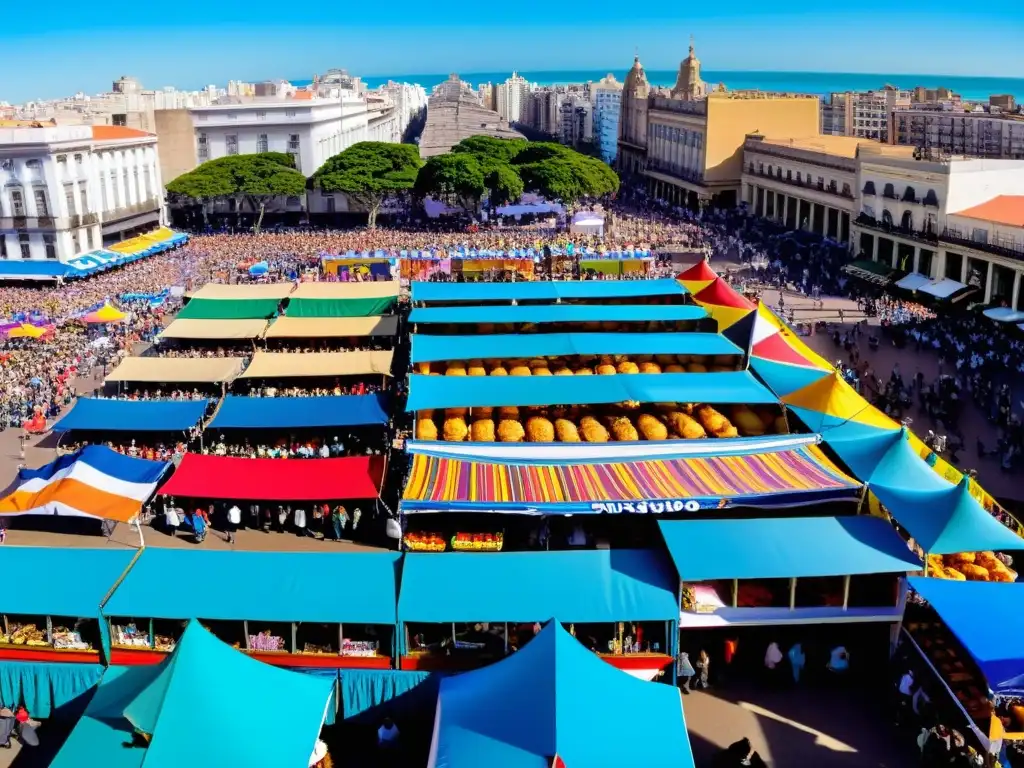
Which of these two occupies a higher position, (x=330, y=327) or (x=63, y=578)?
(x=330, y=327)

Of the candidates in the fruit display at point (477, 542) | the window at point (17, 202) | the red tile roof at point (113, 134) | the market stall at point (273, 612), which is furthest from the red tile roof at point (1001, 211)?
the red tile roof at point (113, 134)

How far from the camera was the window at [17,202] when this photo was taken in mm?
40031

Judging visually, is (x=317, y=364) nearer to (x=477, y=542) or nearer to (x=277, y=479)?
(x=277, y=479)

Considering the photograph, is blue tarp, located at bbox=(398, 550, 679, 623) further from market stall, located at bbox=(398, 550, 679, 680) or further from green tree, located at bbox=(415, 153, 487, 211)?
A: green tree, located at bbox=(415, 153, 487, 211)

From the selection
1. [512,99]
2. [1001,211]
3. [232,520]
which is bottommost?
[232,520]

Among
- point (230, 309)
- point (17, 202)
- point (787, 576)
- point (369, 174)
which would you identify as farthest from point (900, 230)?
point (17, 202)

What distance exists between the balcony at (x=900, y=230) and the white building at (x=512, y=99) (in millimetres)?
136679

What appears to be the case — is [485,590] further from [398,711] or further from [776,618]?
[776,618]

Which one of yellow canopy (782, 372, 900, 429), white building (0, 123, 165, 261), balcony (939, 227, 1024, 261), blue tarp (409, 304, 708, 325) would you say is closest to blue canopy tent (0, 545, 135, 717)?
blue tarp (409, 304, 708, 325)

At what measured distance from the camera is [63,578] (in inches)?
467

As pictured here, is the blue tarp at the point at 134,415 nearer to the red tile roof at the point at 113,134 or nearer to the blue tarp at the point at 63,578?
the blue tarp at the point at 63,578

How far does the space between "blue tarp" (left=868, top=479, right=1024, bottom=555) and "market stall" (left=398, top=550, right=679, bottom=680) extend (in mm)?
3405

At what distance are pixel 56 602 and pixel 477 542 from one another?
5.41 metres

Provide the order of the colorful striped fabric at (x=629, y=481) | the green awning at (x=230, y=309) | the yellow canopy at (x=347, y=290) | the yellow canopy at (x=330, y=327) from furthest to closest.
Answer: the yellow canopy at (x=347, y=290) → the green awning at (x=230, y=309) → the yellow canopy at (x=330, y=327) → the colorful striped fabric at (x=629, y=481)
